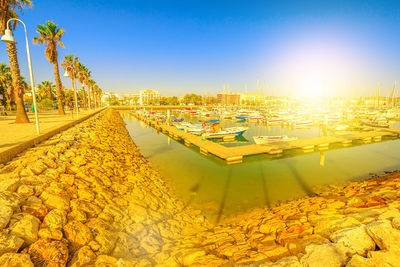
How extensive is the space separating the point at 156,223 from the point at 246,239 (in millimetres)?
2639

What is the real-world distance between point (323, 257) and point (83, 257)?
4.12m

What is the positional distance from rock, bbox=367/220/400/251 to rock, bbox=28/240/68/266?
207 inches

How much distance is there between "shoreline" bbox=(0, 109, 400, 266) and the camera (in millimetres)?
3049

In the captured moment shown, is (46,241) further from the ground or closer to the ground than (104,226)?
further from the ground

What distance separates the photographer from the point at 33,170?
5.59 metres

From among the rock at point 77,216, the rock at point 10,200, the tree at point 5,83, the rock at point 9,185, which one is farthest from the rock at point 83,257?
the tree at point 5,83

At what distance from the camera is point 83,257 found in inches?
130

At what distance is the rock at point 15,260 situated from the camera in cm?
266

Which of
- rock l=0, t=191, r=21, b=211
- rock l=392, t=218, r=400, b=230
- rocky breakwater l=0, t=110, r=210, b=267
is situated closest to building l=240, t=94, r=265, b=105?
rocky breakwater l=0, t=110, r=210, b=267

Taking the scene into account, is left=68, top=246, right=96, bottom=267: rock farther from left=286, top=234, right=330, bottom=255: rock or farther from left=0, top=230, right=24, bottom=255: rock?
left=286, top=234, right=330, bottom=255: rock

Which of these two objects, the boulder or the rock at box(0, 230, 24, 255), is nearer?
the rock at box(0, 230, 24, 255)

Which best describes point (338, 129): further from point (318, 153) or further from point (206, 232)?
point (206, 232)

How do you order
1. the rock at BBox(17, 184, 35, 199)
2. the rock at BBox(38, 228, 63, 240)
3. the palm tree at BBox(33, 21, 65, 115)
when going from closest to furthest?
the rock at BBox(38, 228, 63, 240)
the rock at BBox(17, 184, 35, 199)
the palm tree at BBox(33, 21, 65, 115)

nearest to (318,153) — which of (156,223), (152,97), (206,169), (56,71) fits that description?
(206,169)
